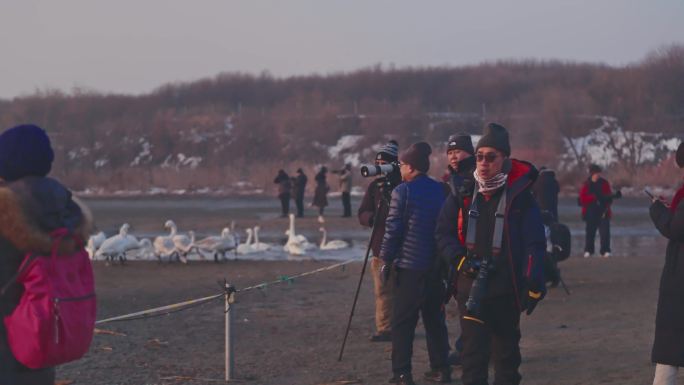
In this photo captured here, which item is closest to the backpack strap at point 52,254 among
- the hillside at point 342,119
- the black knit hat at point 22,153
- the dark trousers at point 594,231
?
the black knit hat at point 22,153

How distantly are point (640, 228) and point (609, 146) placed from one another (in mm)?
24101

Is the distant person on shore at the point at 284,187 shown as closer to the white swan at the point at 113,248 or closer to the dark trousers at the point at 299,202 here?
the dark trousers at the point at 299,202

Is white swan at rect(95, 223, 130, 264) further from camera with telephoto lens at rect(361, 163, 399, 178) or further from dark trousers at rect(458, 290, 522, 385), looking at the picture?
dark trousers at rect(458, 290, 522, 385)

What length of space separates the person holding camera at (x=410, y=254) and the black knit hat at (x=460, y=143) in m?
Result: 0.24

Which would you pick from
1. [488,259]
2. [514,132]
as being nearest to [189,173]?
[514,132]

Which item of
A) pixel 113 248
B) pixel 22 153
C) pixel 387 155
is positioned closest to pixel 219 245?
pixel 113 248

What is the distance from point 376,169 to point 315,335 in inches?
109

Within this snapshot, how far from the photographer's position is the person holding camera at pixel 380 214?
8.89m

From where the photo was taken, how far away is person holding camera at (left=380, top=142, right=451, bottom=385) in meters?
7.76

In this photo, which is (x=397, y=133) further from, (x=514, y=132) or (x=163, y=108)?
(x=163, y=108)

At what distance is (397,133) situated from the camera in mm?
66938

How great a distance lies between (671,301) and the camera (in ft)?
20.3

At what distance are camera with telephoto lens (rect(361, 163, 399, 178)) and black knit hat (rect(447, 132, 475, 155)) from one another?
2.37 feet

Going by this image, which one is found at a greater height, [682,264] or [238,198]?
[682,264]
